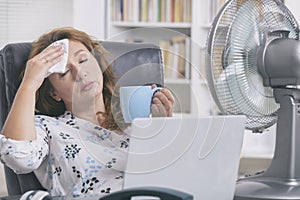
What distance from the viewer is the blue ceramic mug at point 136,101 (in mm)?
1133

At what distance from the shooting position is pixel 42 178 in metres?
1.52

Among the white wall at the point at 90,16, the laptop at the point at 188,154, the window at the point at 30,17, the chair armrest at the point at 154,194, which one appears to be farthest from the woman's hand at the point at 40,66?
the white wall at the point at 90,16

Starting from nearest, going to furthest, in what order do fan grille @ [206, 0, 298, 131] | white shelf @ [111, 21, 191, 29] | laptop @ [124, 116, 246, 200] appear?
laptop @ [124, 116, 246, 200], fan grille @ [206, 0, 298, 131], white shelf @ [111, 21, 191, 29]

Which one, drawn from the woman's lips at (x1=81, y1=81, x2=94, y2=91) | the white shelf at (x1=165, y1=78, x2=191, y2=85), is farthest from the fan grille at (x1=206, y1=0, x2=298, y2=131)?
the woman's lips at (x1=81, y1=81, x2=94, y2=91)

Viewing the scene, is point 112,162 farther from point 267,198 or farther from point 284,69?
point 284,69

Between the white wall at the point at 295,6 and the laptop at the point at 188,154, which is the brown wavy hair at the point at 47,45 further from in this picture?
the white wall at the point at 295,6

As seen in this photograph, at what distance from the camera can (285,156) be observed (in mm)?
1359

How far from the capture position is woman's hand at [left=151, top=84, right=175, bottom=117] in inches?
45.1

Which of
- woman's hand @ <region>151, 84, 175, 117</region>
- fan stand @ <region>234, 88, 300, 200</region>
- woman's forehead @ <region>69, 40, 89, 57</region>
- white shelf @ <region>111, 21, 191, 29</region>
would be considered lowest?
fan stand @ <region>234, 88, 300, 200</region>

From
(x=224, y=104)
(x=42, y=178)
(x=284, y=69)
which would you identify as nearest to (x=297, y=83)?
(x=284, y=69)

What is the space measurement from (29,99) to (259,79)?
50cm

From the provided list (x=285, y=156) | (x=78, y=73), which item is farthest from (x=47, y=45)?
(x=285, y=156)

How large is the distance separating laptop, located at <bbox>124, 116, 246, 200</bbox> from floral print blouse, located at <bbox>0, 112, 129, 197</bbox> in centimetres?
21

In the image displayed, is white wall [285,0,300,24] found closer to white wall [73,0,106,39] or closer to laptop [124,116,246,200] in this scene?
white wall [73,0,106,39]
